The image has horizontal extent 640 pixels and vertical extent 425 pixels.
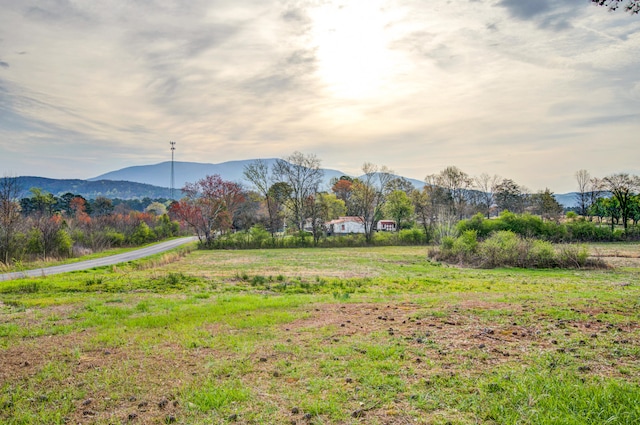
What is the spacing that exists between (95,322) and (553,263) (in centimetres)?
2838

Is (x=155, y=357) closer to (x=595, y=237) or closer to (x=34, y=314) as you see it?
(x=34, y=314)

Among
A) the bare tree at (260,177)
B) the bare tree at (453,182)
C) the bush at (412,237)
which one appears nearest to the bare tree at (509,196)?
the bare tree at (453,182)

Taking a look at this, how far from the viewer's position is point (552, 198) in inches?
3241

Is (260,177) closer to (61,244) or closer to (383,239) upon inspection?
(383,239)

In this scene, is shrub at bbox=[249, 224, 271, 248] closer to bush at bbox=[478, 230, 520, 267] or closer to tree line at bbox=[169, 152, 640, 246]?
tree line at bbox=[169, 152, 640, 246]

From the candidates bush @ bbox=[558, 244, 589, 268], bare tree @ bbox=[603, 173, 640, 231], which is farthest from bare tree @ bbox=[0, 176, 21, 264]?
bare tree @ bbox=[603, 173, 640, 231]

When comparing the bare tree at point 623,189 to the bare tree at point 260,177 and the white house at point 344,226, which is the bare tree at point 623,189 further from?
the bare tree at point 260,177

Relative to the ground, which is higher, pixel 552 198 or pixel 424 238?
pixel 552 198

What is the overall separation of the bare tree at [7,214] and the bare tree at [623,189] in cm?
8767

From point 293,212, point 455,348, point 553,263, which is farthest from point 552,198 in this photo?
point 455,348

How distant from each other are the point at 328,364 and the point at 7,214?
32.8 m

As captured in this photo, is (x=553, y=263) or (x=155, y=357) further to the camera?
(x=553, y=263)

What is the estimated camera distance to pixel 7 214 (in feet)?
91.8

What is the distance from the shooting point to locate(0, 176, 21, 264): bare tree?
26.8 meters
